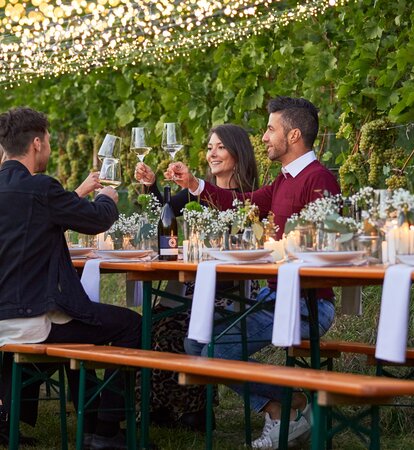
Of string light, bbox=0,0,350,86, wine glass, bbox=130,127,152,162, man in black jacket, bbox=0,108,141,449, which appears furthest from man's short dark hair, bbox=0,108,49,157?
string light, bbox=0,0,350,86

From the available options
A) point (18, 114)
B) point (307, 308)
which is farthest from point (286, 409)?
point (18, 114)

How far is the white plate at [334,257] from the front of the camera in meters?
4.04

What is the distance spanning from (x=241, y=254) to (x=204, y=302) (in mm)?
225

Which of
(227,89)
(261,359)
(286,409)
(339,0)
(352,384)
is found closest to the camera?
(352,384)

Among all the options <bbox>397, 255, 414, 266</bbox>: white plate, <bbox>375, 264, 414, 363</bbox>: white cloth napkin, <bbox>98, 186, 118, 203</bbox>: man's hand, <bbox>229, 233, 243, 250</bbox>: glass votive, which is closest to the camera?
<bbox>375, 264, 414, 363</bbox>: white cloth napkin

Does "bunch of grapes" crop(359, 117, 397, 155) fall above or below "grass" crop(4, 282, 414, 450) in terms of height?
above

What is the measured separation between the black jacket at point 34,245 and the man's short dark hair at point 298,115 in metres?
1.07

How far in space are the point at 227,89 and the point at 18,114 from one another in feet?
11.7

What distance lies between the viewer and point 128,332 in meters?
4.96

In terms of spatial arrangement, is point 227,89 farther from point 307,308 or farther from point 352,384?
point 352,384

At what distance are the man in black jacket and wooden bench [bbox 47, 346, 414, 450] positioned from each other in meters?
0.20

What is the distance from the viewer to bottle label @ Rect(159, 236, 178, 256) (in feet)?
16.1

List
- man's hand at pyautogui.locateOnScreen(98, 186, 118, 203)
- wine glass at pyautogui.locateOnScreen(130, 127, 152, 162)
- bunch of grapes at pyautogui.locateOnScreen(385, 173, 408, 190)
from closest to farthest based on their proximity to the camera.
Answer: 1. man's hand at pyautogui.locateOnScreen(98, 186, 118, 203)
2. wine glass at pyautogui.locateOnScreen(130, 127, 152, 162)
3. bunch of grapes at pyautogui.locateOnScreen(385, 173, 408, 190)

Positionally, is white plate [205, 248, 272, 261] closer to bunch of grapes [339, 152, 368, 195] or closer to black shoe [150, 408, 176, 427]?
black shoe [150, 408, 176, 427]
